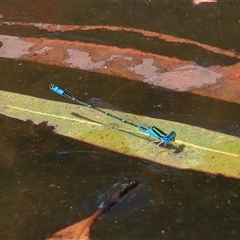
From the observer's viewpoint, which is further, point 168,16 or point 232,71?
point 168,16

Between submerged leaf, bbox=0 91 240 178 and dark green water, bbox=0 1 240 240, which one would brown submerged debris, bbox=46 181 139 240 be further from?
submerged leaf, bbox=0 91 240 178

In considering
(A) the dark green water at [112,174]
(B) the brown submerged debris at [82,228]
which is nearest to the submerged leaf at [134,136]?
(A) the dark green water at [112,174]

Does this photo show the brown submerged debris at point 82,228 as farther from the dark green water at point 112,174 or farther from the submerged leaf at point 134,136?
the submerged leaf at point 134,136

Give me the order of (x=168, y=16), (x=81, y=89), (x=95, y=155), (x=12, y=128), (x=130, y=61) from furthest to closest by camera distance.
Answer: (x=168, y=16)
(x=130, y=61)
(x=81, y=89)
(x=12, y=128)
(x=95, y=155)

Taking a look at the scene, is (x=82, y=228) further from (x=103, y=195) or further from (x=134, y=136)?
(x=134, y=136)

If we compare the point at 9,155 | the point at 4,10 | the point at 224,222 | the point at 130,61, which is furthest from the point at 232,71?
the point at 4,10

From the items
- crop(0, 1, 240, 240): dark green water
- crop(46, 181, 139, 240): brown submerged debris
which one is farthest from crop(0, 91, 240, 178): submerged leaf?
crop(46, 181, 139, 240): brown submerged debris

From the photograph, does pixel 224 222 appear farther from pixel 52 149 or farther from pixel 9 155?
pixel 9 155

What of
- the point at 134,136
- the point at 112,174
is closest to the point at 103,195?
the point at 112,174
